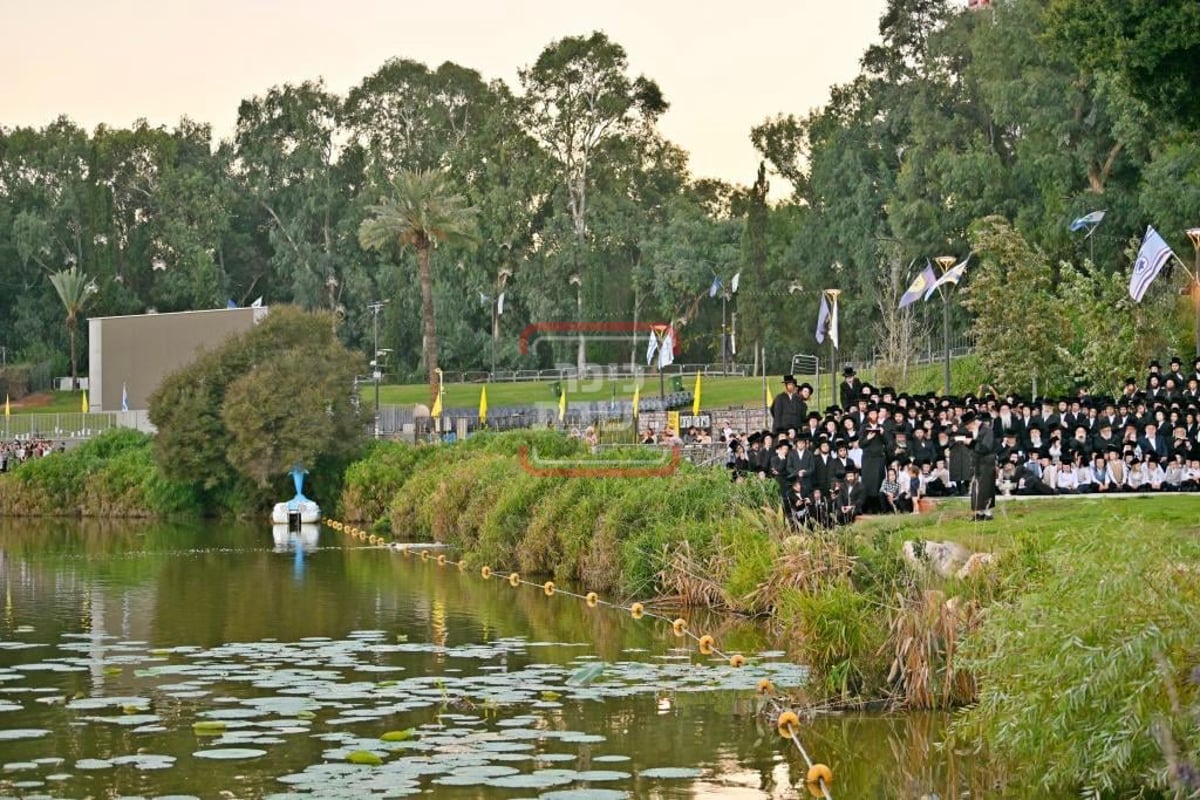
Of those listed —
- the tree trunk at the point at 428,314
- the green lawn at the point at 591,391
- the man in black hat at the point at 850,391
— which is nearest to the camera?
the man in black hat at the point at 850,391

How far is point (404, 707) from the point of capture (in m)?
17.0

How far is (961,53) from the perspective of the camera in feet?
241

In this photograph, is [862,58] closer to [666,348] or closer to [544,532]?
[666,348]

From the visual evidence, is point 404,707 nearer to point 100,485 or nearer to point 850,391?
point 850,391

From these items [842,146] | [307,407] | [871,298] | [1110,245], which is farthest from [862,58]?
[307,407]

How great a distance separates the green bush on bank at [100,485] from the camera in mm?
53000

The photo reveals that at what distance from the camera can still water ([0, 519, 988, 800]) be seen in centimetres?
1380

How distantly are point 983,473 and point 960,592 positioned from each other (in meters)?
8.46

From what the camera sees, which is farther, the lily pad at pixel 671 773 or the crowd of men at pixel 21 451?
the crowd of men at pixel 21 451

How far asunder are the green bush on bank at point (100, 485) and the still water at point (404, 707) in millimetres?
24121

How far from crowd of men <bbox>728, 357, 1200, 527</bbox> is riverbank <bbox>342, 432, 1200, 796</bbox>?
1.02 m

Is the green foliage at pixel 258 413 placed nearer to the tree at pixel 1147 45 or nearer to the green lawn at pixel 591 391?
the green lawn at pixel 591 391

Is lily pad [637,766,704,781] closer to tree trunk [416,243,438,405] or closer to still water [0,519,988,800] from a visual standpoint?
still water [0,519,988,800]

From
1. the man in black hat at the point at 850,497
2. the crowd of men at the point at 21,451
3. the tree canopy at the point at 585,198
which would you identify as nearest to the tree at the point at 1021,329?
the tree canopy at the point at 585,198
